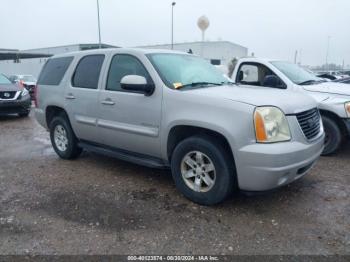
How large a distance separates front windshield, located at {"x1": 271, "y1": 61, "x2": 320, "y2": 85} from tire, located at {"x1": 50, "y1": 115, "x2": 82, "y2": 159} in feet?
13.2

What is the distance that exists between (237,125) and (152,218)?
1340 millimetres

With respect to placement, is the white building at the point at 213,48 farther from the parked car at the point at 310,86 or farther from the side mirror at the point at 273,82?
the side mirror at the point at 273,82

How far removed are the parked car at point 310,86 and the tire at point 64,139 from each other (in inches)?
133

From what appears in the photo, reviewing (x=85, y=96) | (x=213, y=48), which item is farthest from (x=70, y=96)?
(x=213, y=48)

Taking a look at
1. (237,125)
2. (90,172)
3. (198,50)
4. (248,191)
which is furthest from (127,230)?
(198,50)

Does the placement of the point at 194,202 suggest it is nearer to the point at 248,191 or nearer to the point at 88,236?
the point at 248,191

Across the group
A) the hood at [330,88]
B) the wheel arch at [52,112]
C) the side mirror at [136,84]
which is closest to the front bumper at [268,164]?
the side mirror at [136,84]

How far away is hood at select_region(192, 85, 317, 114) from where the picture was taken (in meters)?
3.53

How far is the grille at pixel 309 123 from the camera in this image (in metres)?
3.71

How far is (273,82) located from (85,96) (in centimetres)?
338

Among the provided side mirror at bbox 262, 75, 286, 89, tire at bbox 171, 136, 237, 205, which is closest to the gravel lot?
tire at bbox 171, 136, 237, 205

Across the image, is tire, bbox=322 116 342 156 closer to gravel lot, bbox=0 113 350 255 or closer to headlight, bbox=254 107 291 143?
gravel lot, bbox=0 113 350 255

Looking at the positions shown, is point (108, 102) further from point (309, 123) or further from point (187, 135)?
point (309, 123)

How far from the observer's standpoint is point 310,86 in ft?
20.2
